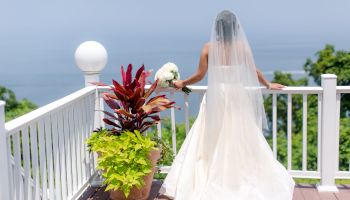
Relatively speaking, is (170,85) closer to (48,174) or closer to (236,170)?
(236,170)

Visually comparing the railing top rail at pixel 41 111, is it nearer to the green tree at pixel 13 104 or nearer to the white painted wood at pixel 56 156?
the white painted wood at pixel 56 156

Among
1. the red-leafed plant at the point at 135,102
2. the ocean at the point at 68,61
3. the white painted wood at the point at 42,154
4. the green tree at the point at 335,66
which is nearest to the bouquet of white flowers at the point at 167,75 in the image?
the red-leafed plant at the point at 135,102

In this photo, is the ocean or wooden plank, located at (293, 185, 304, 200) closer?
wooden plank, located at (293, 185, 304, 200)

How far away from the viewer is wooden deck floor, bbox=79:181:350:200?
4.03 m

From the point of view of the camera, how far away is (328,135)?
13.3 ft

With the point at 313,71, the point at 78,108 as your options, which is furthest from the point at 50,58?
the point at 78,108

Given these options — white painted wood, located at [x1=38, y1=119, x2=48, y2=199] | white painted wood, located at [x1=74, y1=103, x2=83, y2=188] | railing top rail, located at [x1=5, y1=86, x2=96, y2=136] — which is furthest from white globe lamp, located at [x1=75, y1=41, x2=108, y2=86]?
white painted wood, located at [x1=38, y1=119, x2=48, y2=199]

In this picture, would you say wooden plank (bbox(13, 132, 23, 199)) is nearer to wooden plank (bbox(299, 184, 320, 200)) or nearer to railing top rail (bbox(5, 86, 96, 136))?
railing top rail (bbox(5, 86, 96, 136))

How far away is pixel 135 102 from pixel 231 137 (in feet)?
2.45

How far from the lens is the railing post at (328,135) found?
4016 mm

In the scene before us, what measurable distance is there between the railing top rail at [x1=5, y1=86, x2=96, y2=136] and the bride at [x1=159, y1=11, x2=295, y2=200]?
0.92 metres

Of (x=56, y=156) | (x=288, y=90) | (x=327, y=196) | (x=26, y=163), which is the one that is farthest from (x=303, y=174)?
(x=26, y=163)

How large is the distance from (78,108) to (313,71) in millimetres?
20985

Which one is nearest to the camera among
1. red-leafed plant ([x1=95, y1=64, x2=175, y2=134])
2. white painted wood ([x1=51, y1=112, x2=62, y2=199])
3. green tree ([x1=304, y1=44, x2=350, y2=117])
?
white painted wood ([x1=51, y1=112, x2=62, y2=199])
